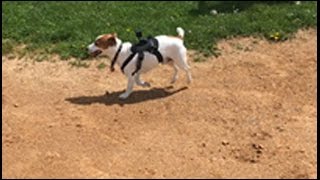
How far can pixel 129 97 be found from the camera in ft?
32.6

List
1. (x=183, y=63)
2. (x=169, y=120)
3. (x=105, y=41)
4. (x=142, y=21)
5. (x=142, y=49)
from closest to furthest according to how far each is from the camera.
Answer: (x=169, y=120)
(x=105, y=41)
(x=142, y=49)
(x=183, y=63)
(x=142, y=21)

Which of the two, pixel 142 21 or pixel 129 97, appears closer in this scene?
pixel 129 97

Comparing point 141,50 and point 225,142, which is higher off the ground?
point 141,50

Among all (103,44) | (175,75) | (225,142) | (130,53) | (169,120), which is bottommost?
(175,75)

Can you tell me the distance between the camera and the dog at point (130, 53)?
954 centimetres

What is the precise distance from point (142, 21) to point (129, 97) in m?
4.05

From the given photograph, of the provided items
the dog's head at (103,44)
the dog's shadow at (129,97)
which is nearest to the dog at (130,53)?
the dog's head at (103,44)

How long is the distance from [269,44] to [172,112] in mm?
3524

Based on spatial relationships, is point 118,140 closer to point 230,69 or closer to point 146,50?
point 146,50

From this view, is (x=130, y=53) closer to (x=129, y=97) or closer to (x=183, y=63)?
(x=129, y=97)

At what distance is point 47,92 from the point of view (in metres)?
10.2

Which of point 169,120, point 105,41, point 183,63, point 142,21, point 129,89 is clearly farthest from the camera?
point 142,21

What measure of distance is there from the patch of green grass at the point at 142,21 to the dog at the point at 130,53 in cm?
184

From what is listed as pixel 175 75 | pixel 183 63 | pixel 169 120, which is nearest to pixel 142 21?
pixel 175 75
